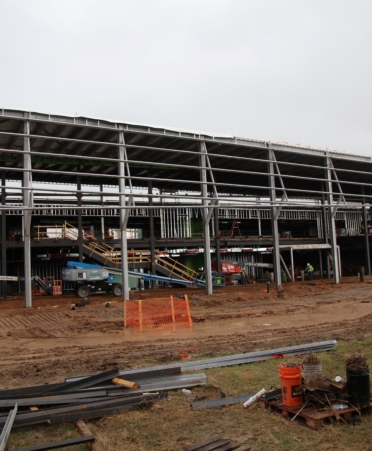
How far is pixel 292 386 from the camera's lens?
21.0 ft

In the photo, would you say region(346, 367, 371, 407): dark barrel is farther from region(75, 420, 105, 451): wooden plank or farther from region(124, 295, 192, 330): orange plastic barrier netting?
region(124, 295, 192, 330): orange plastic barrier netting

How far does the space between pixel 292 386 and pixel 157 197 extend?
1547 centimetres

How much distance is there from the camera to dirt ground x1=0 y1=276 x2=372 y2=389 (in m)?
10.5

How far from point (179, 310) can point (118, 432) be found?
13.5m

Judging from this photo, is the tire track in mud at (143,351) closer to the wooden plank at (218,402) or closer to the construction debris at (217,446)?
the wooden plank at (218,402)

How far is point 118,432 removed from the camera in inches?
241

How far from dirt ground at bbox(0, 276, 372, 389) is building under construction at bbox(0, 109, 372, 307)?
3.27m

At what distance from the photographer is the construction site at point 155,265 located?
1136cm

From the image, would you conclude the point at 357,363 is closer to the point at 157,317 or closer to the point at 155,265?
the point at 157,317

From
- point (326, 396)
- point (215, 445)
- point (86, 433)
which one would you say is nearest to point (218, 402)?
point (215, 445)

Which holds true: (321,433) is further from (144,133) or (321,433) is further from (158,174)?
(158,174)

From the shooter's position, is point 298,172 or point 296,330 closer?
point 296,330

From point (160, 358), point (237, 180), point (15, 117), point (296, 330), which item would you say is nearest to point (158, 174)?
point (237, 180)

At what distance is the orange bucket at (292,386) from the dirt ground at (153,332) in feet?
14.7
